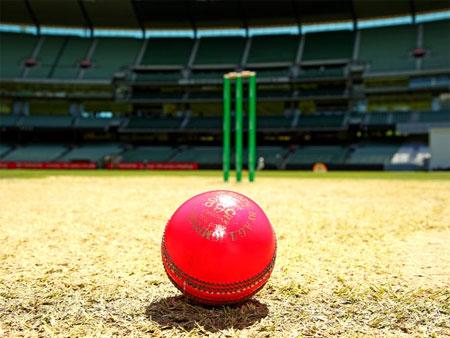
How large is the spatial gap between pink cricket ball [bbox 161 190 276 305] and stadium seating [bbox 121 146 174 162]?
42842mm

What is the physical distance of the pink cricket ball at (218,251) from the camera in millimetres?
3125

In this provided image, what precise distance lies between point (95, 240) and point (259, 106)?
46.3m

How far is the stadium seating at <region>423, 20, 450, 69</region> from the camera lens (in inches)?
1742

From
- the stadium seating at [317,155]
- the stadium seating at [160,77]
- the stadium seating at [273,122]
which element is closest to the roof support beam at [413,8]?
the stadium seating at [317,155]

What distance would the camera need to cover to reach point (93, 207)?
10.4 metres

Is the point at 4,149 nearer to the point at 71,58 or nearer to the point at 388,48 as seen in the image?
the point at 71,58

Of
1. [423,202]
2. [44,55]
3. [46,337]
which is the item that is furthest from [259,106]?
[46,337]

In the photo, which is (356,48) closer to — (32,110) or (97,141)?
(97,141)

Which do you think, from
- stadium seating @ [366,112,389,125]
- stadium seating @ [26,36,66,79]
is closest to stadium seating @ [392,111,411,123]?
stadium seating @ [366,112,389,125]

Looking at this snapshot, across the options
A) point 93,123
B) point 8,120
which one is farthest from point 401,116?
point 8,120

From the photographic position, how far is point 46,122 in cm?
5075

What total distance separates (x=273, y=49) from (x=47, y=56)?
2829 centimetres

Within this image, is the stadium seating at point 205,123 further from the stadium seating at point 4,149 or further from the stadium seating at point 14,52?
the stadium seating at point 14,52

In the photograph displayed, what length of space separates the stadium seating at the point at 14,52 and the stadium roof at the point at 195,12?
2.07 m
